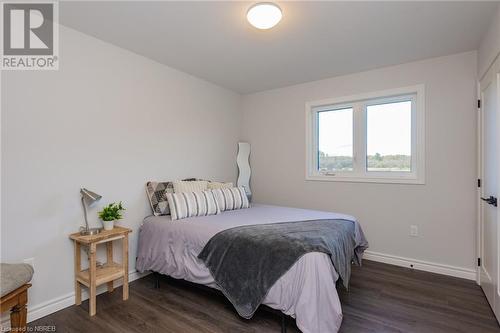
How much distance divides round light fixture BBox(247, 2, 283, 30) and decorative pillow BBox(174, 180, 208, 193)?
1.88m

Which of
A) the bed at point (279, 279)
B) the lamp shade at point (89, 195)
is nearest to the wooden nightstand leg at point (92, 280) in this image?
the lamp shade at point (89, 195)

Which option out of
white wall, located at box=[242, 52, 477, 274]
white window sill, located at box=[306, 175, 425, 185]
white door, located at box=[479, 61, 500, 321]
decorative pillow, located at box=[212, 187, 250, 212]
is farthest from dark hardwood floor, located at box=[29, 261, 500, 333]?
white window sill, located at box=[306, 175, 425, 185]

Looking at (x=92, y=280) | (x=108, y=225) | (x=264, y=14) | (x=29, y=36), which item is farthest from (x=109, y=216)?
(x=264, y=14)

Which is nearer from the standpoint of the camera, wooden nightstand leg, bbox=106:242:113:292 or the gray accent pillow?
the gray accent pillow

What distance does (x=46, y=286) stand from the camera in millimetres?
2135

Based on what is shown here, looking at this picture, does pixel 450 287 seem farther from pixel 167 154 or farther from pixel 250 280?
pixel 167 154

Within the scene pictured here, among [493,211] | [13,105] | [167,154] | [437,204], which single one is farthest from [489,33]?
[13,105]

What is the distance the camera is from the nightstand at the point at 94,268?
2111 mm

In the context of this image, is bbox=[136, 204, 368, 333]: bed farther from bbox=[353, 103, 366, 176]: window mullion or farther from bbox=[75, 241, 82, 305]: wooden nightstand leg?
bbox=[353, 103, 366, 176]: window mullion

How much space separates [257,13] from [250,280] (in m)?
2.01

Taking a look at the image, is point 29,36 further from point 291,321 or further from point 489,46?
point 489,46

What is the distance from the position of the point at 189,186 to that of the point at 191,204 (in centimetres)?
42

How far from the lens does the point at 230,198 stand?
10.2 feet

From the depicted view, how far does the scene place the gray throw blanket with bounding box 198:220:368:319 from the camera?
1853 mm
